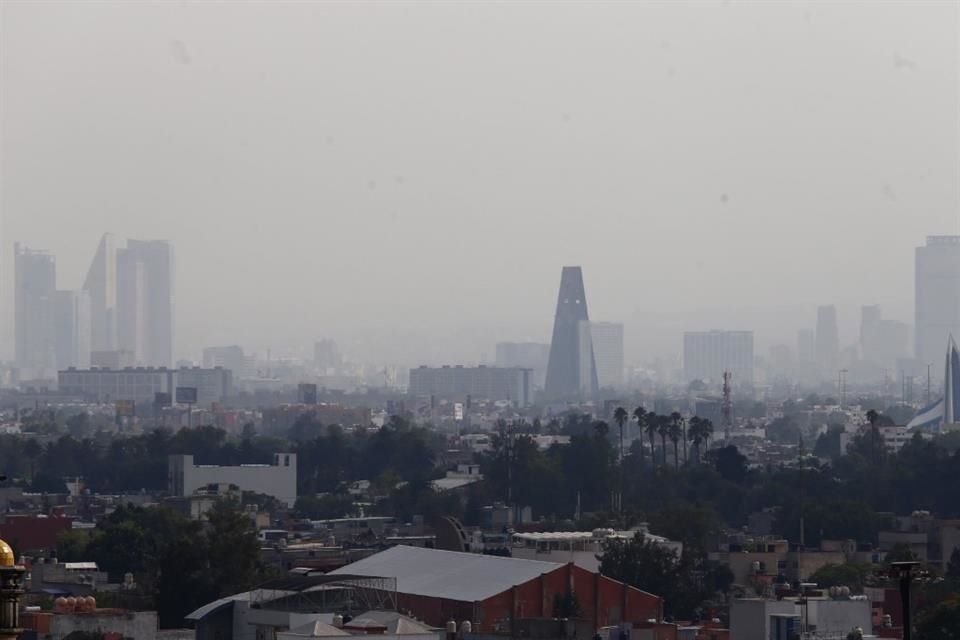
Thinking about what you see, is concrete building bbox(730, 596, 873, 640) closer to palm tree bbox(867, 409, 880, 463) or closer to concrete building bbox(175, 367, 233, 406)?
palm tree bbox(867, 409, 880, 463)

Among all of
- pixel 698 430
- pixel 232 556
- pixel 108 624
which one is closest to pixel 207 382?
pixel 698 430

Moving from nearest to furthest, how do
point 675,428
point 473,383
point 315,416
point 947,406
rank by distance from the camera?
point 675,428 → point 947,406 → point 315,416 → point 473,383

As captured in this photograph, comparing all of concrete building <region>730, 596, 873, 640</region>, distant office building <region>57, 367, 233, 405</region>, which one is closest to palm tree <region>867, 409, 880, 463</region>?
concrete building <region>730, 596, 873, 640</region>

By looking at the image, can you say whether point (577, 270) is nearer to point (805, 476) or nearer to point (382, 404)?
point (382, 404)

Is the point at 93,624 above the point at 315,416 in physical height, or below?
below

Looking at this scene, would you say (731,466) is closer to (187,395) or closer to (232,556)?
(232,556)

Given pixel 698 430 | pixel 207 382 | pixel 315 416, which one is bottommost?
pixel 698 430
